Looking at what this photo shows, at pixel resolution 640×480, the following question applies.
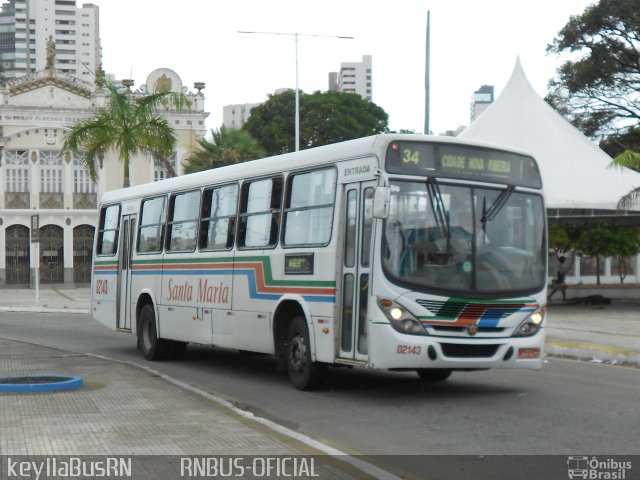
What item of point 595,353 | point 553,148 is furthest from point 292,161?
point 553,148

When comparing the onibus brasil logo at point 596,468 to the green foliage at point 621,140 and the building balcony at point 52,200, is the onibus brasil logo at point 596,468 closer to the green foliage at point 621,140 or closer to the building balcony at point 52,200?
the green foliage at point 621,140

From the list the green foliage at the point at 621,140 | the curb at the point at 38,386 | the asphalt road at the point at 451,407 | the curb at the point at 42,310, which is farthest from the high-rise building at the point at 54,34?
the curb at the point at 38,386

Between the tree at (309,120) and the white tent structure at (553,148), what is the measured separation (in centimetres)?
4112

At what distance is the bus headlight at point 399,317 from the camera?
11750 millimetres

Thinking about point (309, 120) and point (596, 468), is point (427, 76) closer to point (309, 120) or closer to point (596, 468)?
point (596, 468)

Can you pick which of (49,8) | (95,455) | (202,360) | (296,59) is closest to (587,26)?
(296,59)

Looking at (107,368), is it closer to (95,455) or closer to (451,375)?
(451,375)

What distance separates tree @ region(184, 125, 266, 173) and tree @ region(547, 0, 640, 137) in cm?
1641

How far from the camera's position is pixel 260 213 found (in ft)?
47.9

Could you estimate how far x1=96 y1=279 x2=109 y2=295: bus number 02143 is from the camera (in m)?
20.4

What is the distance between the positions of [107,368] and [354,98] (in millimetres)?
63213

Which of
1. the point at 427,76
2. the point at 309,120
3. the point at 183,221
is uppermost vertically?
the point at 309,120

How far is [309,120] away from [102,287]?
2164 inches

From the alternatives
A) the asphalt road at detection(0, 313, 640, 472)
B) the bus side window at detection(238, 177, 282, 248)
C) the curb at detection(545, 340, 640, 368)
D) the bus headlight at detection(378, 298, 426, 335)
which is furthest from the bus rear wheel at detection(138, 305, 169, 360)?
the bus headlight at detection(378, 298, 426, 335)
